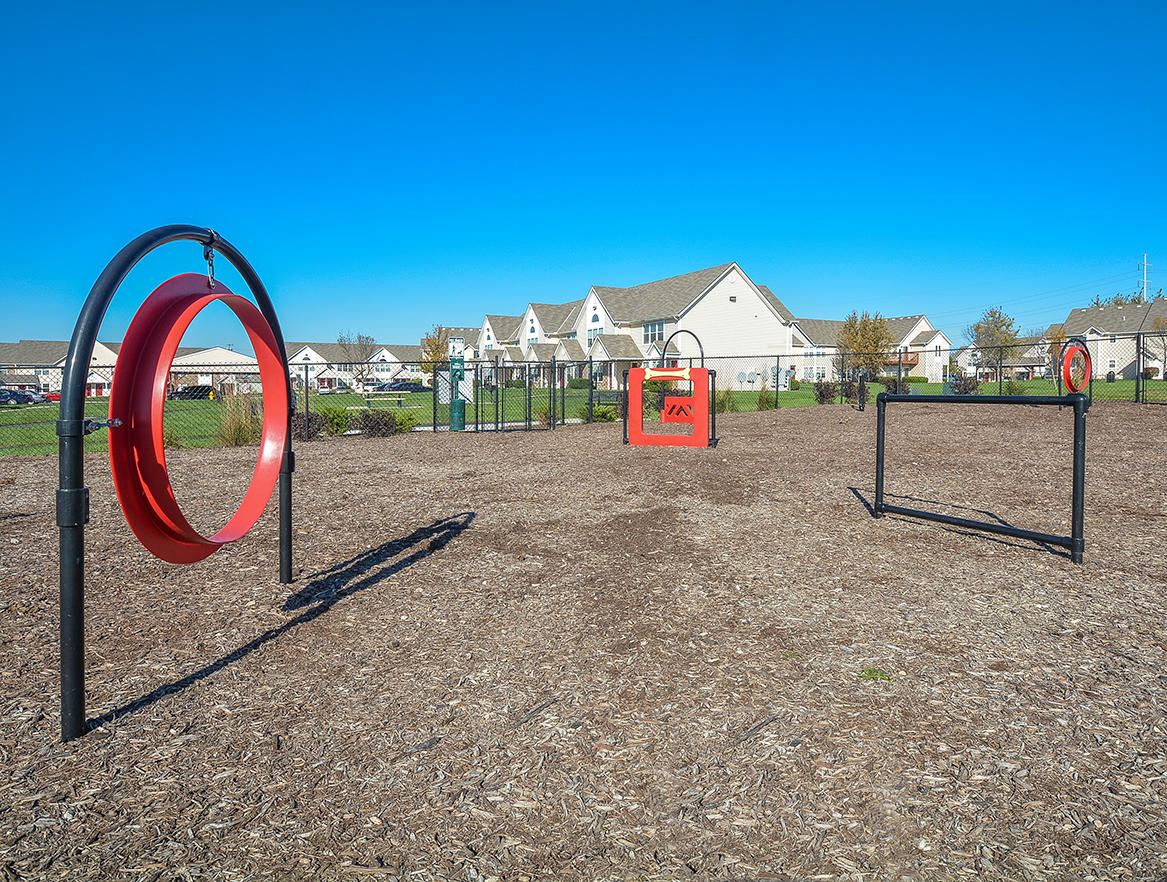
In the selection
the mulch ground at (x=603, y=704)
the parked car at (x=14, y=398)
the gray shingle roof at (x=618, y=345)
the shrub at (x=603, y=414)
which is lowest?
the mulch ground at (x=603, y=704)

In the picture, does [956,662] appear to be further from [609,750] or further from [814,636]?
[609,750]

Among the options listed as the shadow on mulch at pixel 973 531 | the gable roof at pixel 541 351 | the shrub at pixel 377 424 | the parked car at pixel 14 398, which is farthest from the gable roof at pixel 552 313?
the shadow on mulch at pixel 973 531

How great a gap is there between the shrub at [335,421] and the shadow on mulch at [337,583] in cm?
1154


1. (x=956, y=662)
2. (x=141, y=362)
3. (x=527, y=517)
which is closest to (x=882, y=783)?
(x=956, y=662)

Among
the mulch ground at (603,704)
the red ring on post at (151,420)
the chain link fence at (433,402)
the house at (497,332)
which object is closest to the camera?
the mulch ground at (603,704)

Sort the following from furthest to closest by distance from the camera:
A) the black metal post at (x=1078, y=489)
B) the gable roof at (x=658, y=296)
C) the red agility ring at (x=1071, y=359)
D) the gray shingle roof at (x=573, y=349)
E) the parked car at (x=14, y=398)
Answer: the gray shingle roof at (x=573, y=349), the gable roof at (x=658, y=296), the parked car at (x=14, y=398), the red agility ring at (x=1071, y=359), the black metal post at (x=1078, y=489)

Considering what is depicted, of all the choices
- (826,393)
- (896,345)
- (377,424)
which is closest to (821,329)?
(896,345)

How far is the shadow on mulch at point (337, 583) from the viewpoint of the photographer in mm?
3733

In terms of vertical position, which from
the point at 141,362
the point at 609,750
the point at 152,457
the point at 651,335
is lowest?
the point at 609,750

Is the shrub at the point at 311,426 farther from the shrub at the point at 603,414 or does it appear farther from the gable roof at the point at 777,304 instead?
the gable roof at the point at 777,304

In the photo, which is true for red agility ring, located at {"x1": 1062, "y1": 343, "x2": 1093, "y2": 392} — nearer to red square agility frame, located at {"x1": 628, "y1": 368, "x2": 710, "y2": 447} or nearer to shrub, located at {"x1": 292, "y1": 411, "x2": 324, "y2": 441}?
red square agility frame, located at {"x1": 628, "y1": 368, "x2": 710, "y2": 447}

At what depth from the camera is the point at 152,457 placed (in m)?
3.61

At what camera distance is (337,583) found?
18.2 ft

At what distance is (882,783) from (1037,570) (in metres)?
3.73
